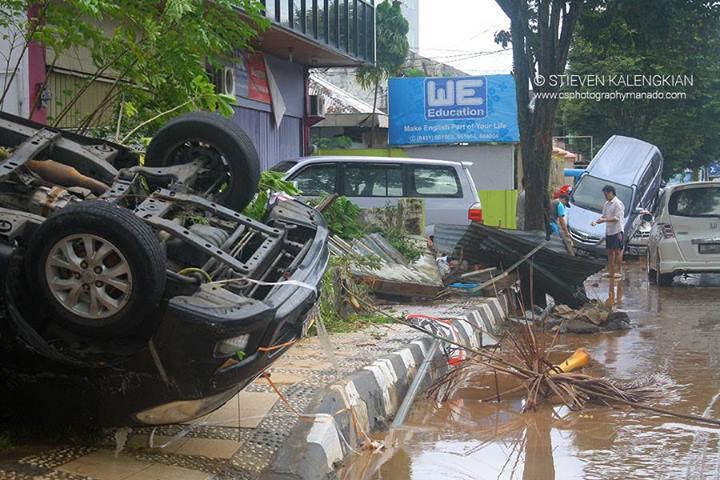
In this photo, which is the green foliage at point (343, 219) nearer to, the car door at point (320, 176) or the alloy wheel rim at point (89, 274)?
the car door at point (320, 176)

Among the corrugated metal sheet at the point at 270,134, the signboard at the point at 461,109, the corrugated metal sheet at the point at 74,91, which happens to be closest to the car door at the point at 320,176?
the corrugated metal sheet at the point at 270,134

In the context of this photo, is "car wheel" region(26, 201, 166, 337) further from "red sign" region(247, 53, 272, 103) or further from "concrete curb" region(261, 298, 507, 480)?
"red sign" region(247, 53, 272, 103)

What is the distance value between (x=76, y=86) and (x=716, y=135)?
32163 millimetres

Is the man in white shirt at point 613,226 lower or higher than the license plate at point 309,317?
lower

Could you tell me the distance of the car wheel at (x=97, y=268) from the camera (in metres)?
3.57

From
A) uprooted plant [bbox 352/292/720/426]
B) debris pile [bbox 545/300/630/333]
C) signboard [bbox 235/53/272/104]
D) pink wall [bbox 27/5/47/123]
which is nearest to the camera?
uprooted plant [bbox 352/292/720/426]

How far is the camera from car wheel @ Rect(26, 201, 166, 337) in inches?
141

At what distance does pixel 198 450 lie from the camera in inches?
174

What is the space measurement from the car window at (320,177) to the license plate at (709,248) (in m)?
5.80

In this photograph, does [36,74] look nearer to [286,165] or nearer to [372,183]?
[286,165]

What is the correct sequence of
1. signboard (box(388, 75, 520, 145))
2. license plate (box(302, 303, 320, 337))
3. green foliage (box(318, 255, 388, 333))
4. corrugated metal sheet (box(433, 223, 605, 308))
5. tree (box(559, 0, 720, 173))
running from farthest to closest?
signboard (box(388, 75, 520, 145)) < tree (box(559, 0, 720, 173)) < corrugated metal sheet (box(433, 223, 605, 308)) < green foliage (box(318, 255, 388, 333)) < license plate (box(302, 303, 320, 337))

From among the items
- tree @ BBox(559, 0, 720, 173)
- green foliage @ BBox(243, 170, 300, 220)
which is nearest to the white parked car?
tree @ BBox(559, 0, 720, 173)

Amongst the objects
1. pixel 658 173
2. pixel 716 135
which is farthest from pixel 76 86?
pixel 716 135

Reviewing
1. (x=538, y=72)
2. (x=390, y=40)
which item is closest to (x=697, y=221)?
(x=538, y=72)
